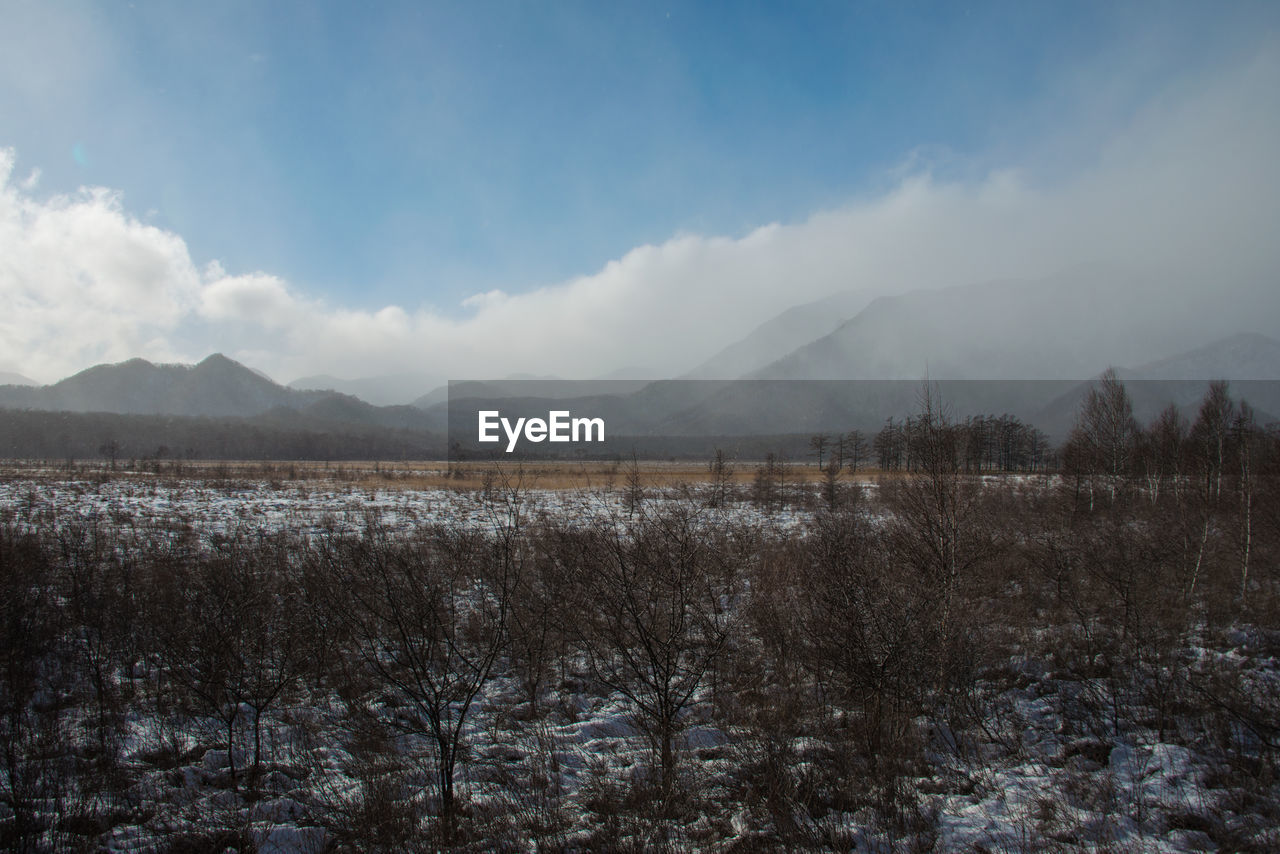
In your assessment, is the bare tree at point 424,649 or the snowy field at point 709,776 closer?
the snowy field at point 709,776

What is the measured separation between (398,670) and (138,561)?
29.9 feet

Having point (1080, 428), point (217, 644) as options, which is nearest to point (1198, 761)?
point (217, 644)
